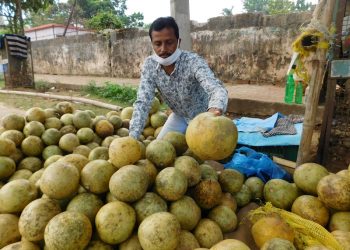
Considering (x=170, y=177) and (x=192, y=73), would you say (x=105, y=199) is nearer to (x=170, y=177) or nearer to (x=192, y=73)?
(x=170, y=177)

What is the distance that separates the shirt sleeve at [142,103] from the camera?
3010mm

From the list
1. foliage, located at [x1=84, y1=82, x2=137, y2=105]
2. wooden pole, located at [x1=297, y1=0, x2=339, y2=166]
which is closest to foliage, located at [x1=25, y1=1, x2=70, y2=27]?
foliage, located at [x1=84, y1=82, x2=137, y2=105]

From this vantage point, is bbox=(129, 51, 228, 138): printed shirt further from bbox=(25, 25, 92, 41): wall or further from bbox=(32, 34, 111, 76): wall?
bbox=(25, 25, 92, 41): wall

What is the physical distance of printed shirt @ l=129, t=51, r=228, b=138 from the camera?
9.82ft

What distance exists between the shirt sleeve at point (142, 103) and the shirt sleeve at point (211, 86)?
53cm

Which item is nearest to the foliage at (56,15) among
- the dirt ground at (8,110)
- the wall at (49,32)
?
the wall at (49,32)

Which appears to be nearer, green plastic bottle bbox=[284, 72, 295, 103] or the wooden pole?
the wooden pole

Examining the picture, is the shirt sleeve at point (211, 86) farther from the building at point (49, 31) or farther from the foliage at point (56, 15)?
the foliage at point (56, 15)

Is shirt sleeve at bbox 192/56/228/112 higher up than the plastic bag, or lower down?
higher up

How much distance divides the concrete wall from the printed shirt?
3679 millimetres

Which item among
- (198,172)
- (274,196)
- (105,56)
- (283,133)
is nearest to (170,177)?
(198,172)

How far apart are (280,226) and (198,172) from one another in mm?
635

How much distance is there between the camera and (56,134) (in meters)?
3.19

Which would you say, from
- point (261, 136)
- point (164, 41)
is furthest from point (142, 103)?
point (261, 136)
